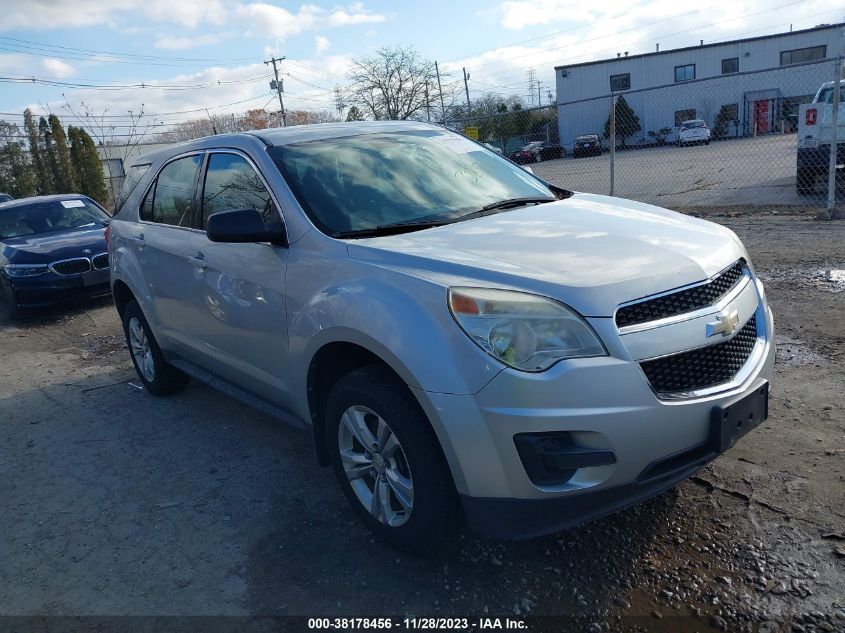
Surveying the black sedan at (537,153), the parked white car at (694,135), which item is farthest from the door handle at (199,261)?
the parked white car at (694,135)

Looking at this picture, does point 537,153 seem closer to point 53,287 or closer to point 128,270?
point 53,287

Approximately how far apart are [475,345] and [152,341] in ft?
11.7

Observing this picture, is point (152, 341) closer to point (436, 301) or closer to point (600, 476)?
point (436, 301)

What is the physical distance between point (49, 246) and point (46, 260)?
0.98 feet

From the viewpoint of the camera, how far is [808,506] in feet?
10.2

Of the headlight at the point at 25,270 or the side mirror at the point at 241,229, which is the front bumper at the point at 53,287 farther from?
the side mirror at the point at 241,229

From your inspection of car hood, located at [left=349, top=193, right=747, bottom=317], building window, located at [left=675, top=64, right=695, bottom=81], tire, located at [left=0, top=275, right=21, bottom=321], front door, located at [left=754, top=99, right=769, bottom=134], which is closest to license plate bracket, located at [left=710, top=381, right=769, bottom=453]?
car hood, located at [left=349, top=193, right=747, bottom=317]

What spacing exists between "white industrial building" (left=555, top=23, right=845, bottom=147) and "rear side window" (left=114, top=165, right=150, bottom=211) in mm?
30319

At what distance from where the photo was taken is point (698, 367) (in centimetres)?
263

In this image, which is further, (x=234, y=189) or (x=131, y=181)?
(x=131, y=181)

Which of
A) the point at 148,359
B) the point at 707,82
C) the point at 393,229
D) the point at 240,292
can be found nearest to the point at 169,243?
the point at 240,292

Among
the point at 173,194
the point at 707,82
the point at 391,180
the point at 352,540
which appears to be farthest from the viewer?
the point at 707,82

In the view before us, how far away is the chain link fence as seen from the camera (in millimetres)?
12055

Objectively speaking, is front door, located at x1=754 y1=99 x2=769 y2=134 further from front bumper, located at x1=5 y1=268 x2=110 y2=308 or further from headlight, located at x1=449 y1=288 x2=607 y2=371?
headlight, located at x1=449 y1=288 x2=607 y2=371
